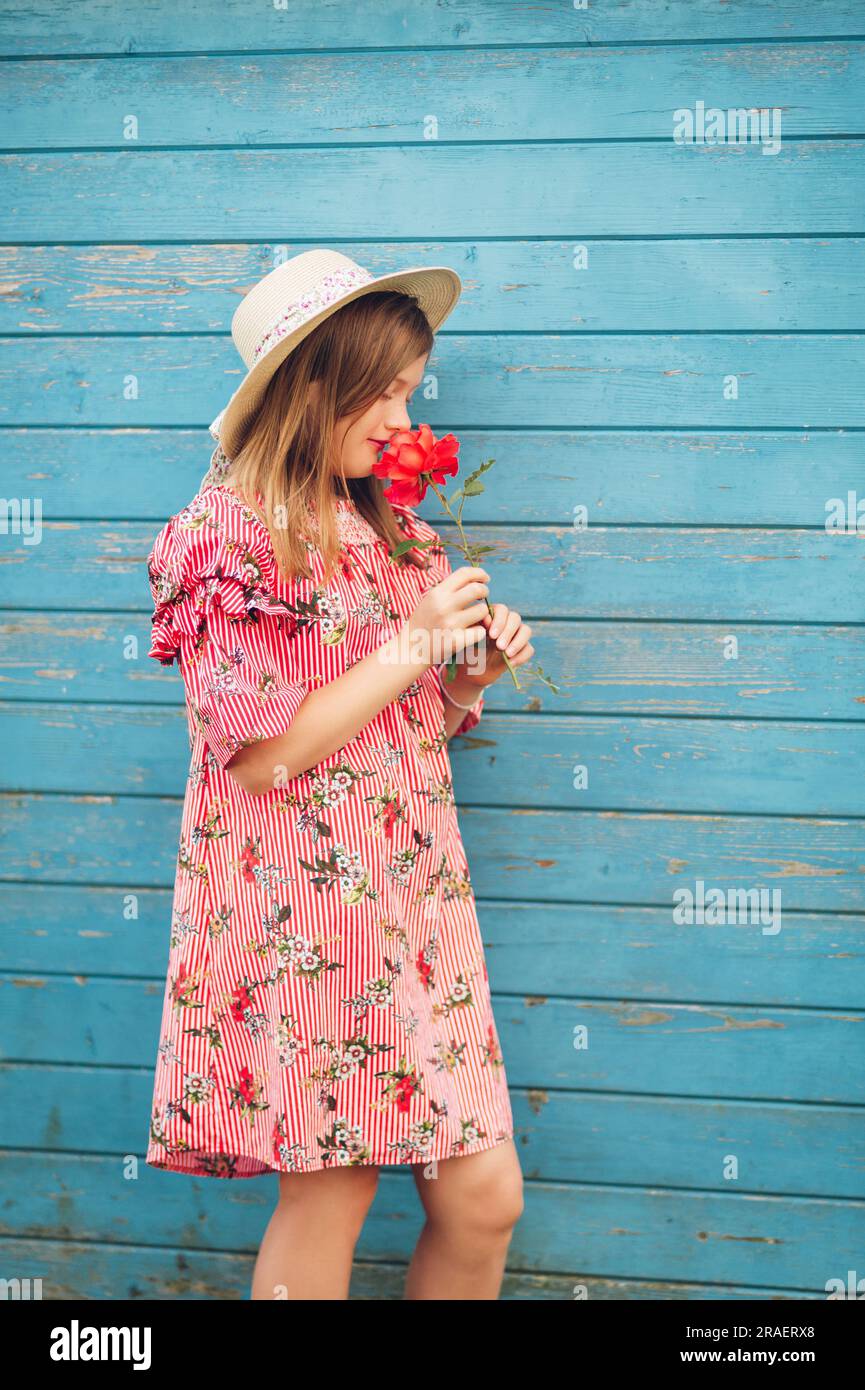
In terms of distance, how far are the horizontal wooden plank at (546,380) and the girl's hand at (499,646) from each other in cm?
51

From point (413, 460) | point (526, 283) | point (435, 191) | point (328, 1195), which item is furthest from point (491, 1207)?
point (435, 191)

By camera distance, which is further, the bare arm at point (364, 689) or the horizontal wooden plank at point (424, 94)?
the horizontal wooden plank at point (424, 94)

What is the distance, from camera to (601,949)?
7.70ft

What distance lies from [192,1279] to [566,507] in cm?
184

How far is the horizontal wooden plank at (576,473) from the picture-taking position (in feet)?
7.41

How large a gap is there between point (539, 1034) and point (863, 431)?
54.5 inches

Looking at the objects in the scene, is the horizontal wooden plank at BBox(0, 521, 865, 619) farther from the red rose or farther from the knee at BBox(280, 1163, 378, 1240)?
the knee at BBox(280, 1163, 378, 1240)

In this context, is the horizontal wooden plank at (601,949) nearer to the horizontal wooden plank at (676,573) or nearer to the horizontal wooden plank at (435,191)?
the horizontal wooden plank at (676,573)

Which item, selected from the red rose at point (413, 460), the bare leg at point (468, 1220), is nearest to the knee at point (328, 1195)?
the bare leg at point (468, 1220)

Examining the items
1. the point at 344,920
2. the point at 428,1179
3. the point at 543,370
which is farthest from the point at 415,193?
the point at 428,1179

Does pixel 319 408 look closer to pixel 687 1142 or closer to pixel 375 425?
pixel 375 425

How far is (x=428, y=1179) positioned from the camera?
190cm

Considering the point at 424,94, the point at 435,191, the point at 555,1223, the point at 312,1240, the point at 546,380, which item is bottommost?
the point at 555,1223
